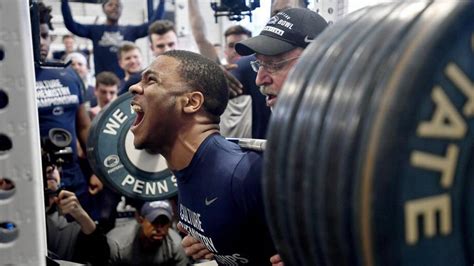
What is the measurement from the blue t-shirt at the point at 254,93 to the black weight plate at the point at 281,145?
142cm

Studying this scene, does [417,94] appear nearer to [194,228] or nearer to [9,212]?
[9,212]

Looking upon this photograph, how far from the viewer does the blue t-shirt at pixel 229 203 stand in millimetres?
1165

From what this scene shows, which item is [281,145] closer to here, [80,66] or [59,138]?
[59,138]

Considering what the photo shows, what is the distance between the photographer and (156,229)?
2471 mm

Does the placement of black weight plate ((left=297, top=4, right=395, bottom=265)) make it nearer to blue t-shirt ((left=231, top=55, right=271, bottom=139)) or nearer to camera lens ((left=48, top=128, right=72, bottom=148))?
camera lens ((left=48, top=128, right=72, bottom=148))

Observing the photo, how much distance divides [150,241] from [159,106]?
52.8 inches

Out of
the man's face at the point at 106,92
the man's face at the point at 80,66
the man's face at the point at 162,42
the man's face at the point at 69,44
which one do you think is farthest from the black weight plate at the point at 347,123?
the man's face at the point at 69,44

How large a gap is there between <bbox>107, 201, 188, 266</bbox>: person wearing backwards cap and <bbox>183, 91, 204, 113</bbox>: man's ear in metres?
1.25

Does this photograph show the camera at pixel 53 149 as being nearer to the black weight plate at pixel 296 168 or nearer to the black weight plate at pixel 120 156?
the black weight plate at pixel 120 156

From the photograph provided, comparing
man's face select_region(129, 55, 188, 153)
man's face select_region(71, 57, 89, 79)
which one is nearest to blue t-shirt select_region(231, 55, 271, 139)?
man's face select_region(129, 55, 188, 153)

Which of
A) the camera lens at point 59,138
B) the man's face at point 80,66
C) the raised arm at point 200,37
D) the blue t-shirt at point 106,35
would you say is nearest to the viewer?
the camera lens at point 59,138

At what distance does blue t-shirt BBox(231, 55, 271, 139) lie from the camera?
212cm

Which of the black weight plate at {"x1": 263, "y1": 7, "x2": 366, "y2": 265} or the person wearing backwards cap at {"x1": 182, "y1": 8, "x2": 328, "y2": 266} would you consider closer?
the black weight plate at {"x1": 263, "y1": 7, "x2": 366, "y2": 265}

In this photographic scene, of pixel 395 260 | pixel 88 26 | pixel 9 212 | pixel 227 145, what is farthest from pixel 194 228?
pixel 88 26
